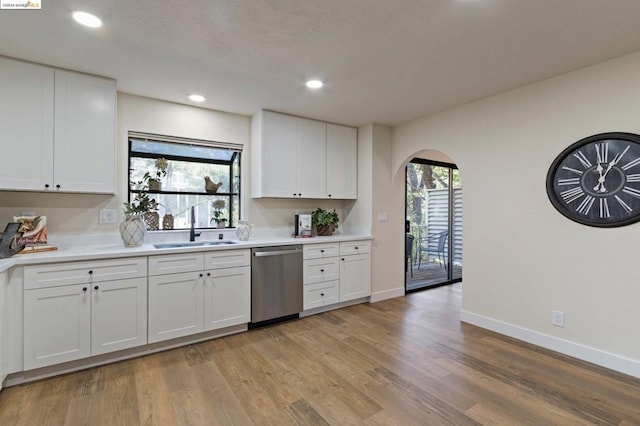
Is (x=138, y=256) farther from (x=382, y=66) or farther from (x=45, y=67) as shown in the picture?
(x=382, y=66)

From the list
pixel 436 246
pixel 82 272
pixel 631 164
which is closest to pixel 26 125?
pixel 82 272

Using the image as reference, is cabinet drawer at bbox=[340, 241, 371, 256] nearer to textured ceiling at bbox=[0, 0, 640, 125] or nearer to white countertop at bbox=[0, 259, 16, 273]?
textured ceiling at bbox=[0, 0, 640, 125]

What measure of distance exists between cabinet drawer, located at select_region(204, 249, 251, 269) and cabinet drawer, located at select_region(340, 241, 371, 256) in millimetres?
1266

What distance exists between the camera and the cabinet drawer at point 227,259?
2.97 metres

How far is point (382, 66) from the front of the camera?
8.40 ft

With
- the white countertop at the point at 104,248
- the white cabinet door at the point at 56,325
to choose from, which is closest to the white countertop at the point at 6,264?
the white countertop at the point at 104,248

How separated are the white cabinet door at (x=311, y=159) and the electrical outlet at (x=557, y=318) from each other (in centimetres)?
272

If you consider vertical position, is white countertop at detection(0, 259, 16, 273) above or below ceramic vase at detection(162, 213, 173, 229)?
below

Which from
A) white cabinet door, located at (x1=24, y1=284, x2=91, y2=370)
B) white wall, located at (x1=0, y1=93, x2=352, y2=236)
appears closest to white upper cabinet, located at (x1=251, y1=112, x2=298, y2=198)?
white wall, located at (x1=0, y1=93, x2=352, y2=236)

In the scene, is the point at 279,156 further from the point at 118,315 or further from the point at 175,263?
the point at 118,315

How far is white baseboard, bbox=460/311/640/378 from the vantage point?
2.36 metres

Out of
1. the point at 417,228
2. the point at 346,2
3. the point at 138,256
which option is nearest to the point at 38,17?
the point at 138,256

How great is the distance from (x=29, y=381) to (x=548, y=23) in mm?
4355

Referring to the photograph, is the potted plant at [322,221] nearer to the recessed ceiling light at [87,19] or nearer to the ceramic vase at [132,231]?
the ceramic vase at [132,231]
